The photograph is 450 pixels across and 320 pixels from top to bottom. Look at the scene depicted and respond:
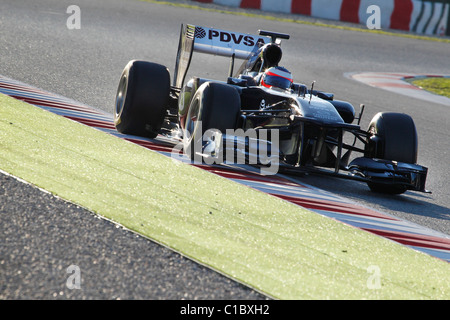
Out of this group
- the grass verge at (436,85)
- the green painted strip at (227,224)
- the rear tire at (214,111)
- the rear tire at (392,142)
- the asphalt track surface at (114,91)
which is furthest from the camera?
the grass verge at (436,85)

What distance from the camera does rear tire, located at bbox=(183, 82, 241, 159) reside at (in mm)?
6629

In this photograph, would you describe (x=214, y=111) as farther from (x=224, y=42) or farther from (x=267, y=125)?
(x=224, y=42)

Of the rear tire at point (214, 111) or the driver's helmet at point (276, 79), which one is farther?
the driver's helmet at point (276, 79)

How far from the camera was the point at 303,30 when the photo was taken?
76.0 feet

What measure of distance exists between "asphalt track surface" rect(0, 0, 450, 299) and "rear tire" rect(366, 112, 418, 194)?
210 millimetres

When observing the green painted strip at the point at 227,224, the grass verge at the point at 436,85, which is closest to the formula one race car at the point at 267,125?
the green painted strip at the point at 227,224

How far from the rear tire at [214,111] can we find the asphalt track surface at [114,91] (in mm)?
971

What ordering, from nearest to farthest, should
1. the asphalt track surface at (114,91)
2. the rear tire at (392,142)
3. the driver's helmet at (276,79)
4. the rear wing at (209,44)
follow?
the asphalt track surface at (114,91)
the rear tire at (392,142)
the driver's helmet at (276,79)
the rear wing at (209,44)

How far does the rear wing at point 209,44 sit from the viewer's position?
8406 mm

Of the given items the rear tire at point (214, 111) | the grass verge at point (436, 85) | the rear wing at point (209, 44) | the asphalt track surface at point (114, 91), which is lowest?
the grass verge at point (436, 85)

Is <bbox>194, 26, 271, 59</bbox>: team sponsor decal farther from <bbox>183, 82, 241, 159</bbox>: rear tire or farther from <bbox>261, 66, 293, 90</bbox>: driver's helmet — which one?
<bbox>183, 82, 241, 159</bbox>: rear tire

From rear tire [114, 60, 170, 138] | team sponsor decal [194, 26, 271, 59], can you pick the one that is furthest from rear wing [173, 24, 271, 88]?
rear tire [114, 60, 170, 138]

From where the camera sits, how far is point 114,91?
11.1 meters

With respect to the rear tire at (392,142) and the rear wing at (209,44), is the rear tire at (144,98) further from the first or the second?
the rear tire at (392,142)
